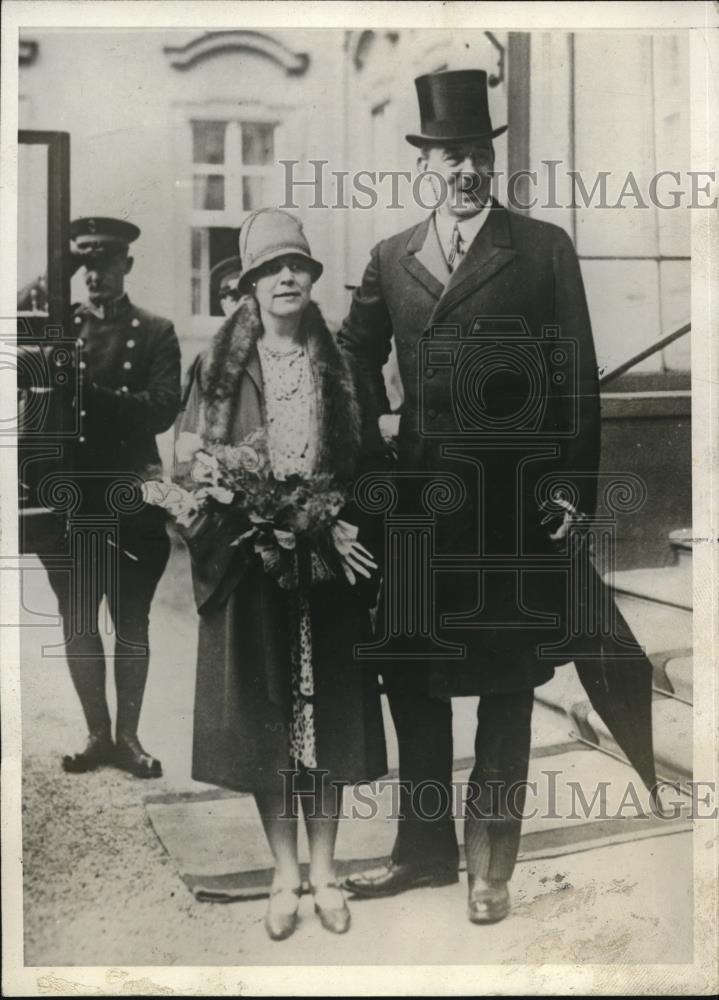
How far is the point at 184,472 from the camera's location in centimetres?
252

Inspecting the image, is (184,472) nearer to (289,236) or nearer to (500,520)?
(289,236)

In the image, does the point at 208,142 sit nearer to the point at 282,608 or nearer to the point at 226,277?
the point at 226,277

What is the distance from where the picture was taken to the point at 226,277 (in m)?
2.51

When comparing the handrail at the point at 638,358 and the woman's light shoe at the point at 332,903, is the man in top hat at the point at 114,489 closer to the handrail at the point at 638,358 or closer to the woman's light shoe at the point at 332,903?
the woman's light shoe at the point at 332,903

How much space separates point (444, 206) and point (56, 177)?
1037 millimetres

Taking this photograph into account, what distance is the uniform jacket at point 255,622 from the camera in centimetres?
252

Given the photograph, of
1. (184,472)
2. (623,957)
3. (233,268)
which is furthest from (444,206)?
(623,957)

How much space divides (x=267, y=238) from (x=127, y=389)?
0.55 meters

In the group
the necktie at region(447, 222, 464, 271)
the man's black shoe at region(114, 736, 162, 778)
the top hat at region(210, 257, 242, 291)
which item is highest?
the necktie at region(447, 222, 464, 271)

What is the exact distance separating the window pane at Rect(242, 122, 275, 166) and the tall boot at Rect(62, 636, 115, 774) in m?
1.38

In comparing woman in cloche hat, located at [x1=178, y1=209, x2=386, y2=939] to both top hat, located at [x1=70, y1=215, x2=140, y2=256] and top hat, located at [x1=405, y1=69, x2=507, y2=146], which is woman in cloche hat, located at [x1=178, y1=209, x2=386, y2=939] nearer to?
top hat, located at [x1=70, y1=215, x2=140, y2=256]

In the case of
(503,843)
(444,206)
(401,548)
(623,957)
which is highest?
(444,206)

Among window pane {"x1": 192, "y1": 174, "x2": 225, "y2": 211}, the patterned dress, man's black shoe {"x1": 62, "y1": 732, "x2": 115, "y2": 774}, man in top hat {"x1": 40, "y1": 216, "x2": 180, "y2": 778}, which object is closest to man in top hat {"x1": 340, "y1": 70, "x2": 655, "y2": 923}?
the patterned dress

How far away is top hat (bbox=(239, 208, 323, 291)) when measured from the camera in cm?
250
